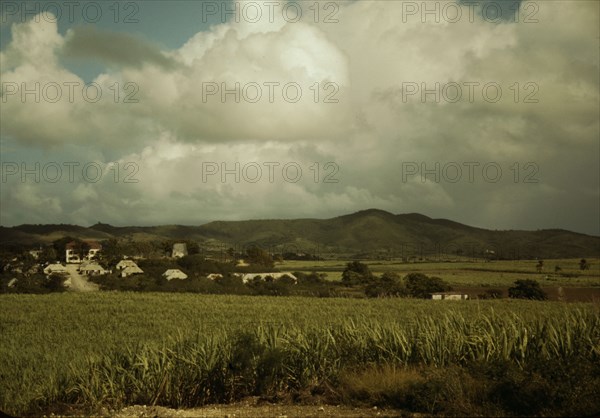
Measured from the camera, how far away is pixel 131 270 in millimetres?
79562

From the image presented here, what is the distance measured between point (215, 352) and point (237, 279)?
58.1 meters

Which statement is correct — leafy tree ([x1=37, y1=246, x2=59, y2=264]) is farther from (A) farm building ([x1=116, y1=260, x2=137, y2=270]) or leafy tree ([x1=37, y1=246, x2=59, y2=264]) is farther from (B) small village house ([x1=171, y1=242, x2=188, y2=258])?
(B) small village house ([x1=171, y1=242, x2=188, y2=258])

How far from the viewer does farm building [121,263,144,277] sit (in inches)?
2996

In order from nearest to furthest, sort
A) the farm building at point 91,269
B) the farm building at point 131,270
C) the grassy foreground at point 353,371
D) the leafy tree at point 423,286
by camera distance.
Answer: the grassy foreground at point 353,371, the leafy tree at point 423,286, the farm building at point 131,270, the farm building at point 91,269

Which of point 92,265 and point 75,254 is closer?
point 92,265

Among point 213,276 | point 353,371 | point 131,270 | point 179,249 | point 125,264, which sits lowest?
point 213,276

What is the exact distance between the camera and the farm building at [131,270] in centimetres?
7609

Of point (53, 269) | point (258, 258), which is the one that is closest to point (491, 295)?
point (258, 258)

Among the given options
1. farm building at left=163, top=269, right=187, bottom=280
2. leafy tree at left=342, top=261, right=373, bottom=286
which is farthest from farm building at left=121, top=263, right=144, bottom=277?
leafy tree at left=342, top=261, right=373, bottom=286

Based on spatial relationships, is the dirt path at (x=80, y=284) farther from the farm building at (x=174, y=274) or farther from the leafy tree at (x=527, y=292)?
the leafy tree at (x=527, y=292)

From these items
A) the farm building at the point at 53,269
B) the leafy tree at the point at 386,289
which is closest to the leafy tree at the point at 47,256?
the farm building at the point at 53,269

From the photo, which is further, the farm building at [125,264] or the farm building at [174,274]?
the farm building at [125,264]

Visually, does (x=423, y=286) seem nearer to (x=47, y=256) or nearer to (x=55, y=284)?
(x=55, y=284)

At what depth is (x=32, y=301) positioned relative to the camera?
141 feet
